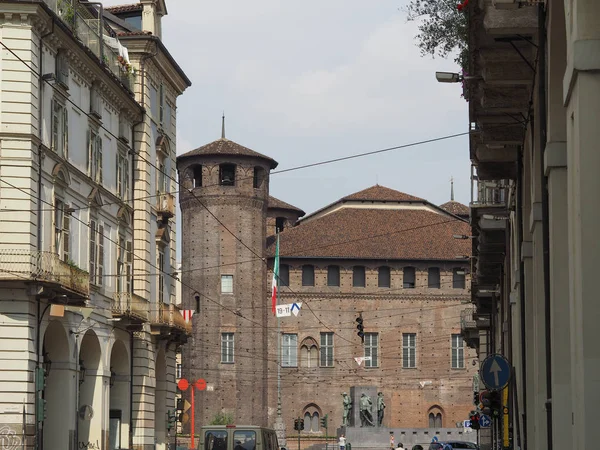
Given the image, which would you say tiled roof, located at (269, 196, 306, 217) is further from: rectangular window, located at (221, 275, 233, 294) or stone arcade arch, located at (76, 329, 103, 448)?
stone arcade arch, located at (76, 329, 103, 448)

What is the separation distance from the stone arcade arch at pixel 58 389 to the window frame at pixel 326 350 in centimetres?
4885

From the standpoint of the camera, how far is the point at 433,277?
8344 cm

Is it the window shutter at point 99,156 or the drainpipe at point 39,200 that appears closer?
the drainpipe at point 39,200

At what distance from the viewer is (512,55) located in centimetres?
1329

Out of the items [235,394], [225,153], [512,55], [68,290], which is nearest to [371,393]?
[235,394]

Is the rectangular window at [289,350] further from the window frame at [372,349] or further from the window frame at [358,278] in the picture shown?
the window frame at [358,278]

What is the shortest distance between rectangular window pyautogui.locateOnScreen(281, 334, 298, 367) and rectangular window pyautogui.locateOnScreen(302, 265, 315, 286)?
3.21 m

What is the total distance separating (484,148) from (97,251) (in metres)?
18.7

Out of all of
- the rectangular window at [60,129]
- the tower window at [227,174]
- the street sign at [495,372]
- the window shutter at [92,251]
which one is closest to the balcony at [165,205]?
the window shutter at [92,251]

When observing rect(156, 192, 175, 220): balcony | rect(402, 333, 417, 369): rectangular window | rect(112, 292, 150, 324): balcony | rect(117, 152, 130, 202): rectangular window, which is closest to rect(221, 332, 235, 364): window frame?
rect(402, 333, 417, 369): rectangular window

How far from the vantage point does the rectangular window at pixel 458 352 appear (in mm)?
82688

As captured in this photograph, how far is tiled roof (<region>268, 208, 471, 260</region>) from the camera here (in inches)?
3241

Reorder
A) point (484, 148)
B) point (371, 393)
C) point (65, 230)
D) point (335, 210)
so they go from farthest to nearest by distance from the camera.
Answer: point (335, 210) → point (371, 393) → point (65, 230) → point (484, 148)

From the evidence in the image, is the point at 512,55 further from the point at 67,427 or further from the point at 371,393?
the point at 371,393
